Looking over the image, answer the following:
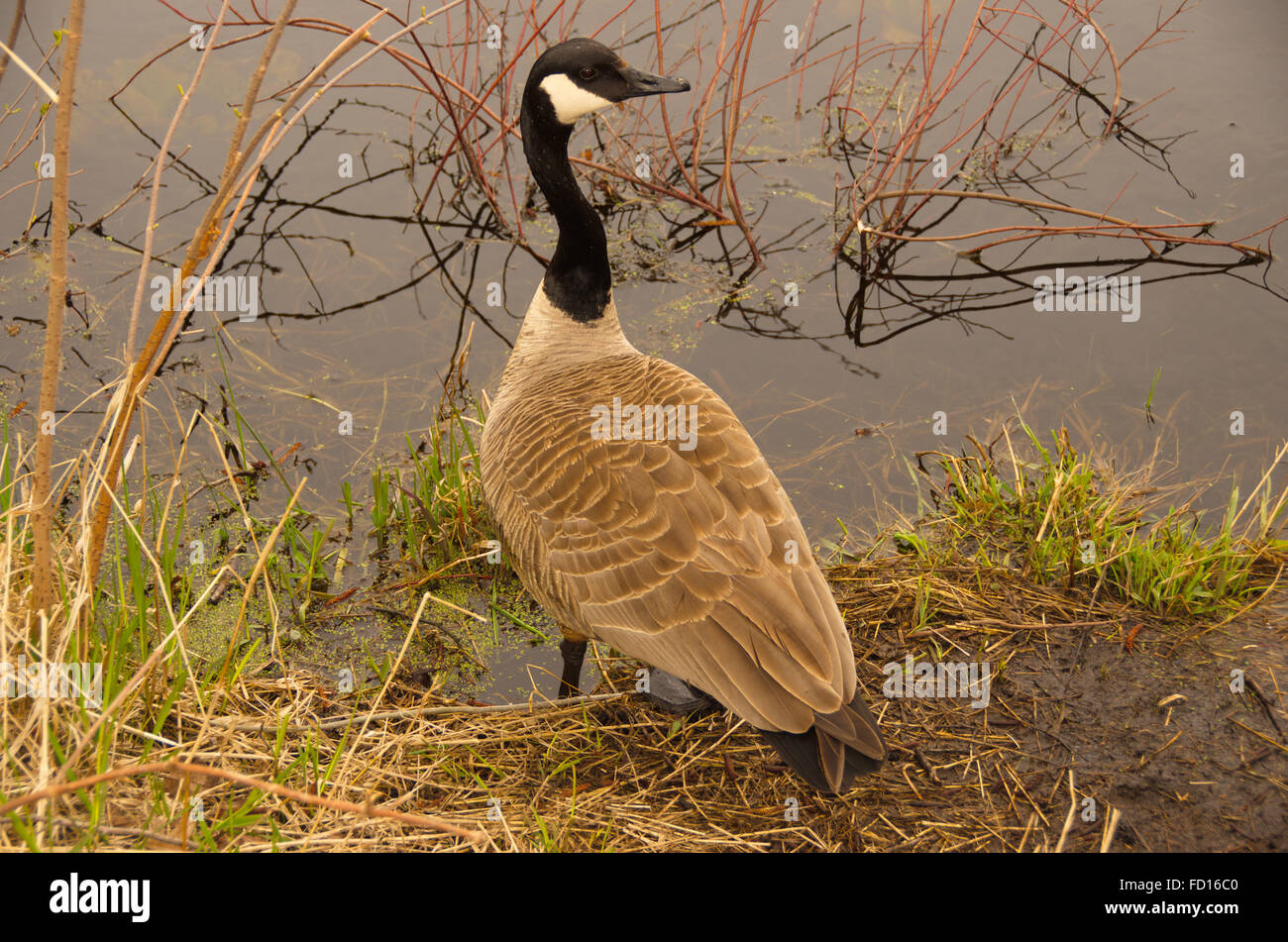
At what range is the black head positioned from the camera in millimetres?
4574

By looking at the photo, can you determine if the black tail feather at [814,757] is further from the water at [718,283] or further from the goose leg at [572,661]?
the water at [718,283]

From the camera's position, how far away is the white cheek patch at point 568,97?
4650 millimetres

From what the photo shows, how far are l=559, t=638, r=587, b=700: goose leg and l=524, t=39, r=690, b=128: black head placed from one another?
257 cm

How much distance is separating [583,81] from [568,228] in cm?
70

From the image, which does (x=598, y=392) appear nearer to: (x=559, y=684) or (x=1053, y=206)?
(x=559, y=684)

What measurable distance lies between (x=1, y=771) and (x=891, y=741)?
130 inches

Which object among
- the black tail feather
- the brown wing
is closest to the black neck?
the brown wing
